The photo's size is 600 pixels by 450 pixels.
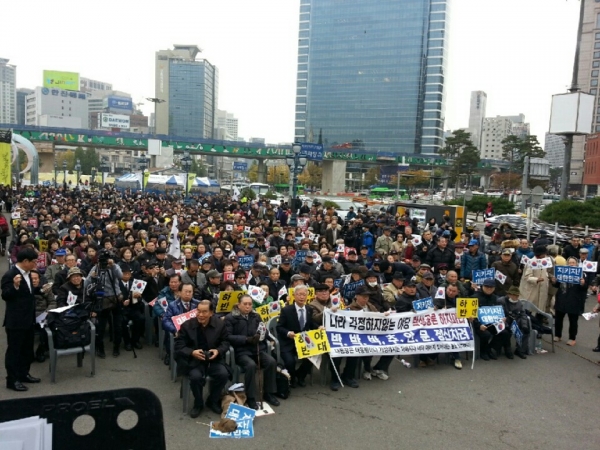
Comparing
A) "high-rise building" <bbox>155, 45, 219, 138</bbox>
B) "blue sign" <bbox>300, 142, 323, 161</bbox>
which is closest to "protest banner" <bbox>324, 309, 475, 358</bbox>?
"blue sign" <bbox>300, 142, 323, 161</bbox>

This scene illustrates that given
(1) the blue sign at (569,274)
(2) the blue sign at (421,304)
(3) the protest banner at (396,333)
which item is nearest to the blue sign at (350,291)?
(2) the blue sign at (421,304)

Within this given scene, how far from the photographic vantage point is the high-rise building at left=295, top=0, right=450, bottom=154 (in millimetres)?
123750

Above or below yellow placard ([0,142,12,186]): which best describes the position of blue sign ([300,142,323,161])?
above

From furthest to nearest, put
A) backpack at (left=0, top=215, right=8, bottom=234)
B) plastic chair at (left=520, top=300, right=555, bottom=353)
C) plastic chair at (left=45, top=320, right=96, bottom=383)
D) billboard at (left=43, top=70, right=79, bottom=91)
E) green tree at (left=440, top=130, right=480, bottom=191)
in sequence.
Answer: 1. billboard at (left=43, top=70, right=79, bottom=91)
2. green tree at (left=440, top=130, right=480, bottom=191)
3. backpack at (left=0, top=215, right=8, bottom=234)
4. plastic chair at (left=520, top=300, right=555, bottom=353)
5. plastic chair at (left=45, top=320, right=96, bottom=383)

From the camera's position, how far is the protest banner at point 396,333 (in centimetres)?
717

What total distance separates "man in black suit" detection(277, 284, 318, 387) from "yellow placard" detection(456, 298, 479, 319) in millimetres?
2753

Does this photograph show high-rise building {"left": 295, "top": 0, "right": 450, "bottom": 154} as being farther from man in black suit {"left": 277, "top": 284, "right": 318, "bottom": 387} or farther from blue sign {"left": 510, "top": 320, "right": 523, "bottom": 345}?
man in black suit {"left": 277, "top": 284, "right": 318, "bottom": 387}

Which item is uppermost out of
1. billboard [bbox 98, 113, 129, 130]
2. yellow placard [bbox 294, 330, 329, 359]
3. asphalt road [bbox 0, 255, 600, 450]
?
billboard [bbox 98, 113, 129, 130]

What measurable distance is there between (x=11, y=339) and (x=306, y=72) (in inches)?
5467

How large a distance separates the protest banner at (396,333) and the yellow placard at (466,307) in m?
0.09

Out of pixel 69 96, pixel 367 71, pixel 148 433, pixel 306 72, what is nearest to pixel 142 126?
pixel 69 96

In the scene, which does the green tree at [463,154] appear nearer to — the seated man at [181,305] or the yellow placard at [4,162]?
the yellow placard at [4,162]

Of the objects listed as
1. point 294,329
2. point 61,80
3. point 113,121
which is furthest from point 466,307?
point 61,80

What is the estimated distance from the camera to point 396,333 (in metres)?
7.69
